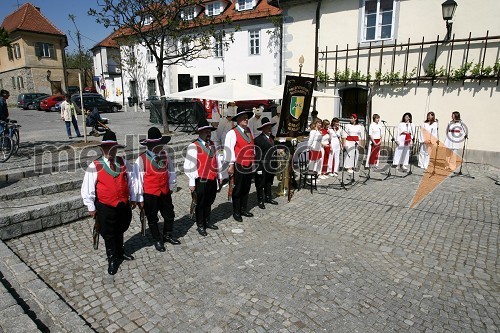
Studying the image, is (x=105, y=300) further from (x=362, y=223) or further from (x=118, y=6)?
(x=118, y=6)

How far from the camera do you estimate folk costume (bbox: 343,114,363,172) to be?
9.97 meters

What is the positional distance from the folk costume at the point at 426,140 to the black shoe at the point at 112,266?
9.85 meters

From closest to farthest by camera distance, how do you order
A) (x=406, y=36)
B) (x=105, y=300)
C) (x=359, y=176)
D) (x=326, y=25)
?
(x=105, y=300) < (x=359, y=176) < (x=406, y=36) < (x=326, y=25)

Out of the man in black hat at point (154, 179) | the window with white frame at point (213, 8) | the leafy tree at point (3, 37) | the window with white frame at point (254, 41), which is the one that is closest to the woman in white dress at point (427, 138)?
the man in black hat at point (154, 179)

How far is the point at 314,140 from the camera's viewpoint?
360 inches

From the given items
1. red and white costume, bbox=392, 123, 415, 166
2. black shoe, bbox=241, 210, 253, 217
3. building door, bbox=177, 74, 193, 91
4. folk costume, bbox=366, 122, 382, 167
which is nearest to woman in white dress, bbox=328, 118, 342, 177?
folk costume, bbox=366, 122, 382, 167

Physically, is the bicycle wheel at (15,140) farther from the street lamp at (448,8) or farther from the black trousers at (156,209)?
the street lamp at (448,8)

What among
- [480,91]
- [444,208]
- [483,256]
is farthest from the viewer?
[480,91]

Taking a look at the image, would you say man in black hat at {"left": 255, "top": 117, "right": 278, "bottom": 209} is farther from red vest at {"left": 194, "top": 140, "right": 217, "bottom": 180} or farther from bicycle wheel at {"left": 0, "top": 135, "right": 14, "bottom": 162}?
bicycle wheel at {"left": 0, "top": 135, "right": 14, "bottom": 162}

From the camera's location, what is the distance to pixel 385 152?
40.2 ft

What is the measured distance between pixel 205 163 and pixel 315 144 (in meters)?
4.65

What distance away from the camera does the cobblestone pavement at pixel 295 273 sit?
11.8 feet

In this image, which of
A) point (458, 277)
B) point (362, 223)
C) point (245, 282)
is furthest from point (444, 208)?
point (245, 282)

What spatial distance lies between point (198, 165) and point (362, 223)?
3.36 m
